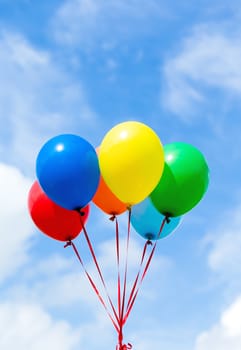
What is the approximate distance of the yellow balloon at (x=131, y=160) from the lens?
741 cm

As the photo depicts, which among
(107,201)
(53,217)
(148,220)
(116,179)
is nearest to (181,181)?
(148,220)

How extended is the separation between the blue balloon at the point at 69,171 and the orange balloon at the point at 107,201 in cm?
59

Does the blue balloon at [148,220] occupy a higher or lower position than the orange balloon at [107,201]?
lower

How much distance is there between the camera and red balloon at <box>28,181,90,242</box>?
8.10 meters

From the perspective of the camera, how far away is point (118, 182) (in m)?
7.50

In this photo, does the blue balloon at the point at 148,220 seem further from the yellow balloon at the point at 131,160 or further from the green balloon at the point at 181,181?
the yellow balloon at the point at 131,160

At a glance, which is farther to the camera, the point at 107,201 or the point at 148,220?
the point at 148,220

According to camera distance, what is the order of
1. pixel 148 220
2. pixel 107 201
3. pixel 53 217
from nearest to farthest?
pixel 53 217 → pixel 107 201 → pixel 148 220

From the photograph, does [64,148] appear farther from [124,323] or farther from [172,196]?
[124,323]

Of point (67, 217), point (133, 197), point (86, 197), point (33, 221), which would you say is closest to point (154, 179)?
point (133, 197)

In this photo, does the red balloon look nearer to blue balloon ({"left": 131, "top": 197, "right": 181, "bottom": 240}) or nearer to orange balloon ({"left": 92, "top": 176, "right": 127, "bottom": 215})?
orange balloon ({"left": 92, "top": 176, "right": 127, "bottom": 215})

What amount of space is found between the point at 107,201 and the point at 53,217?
2.57 feet

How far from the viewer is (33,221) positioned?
8344 mm

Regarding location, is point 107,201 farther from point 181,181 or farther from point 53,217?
point 181,181
